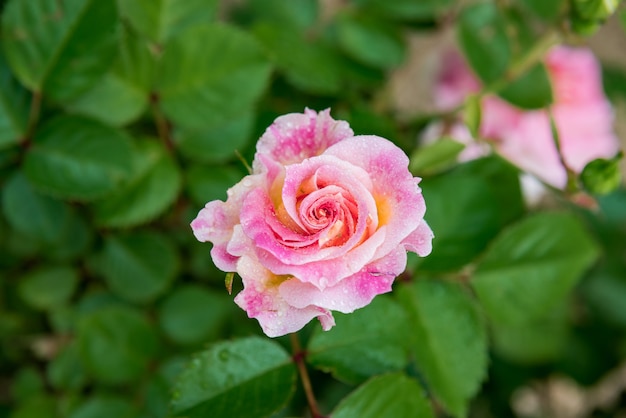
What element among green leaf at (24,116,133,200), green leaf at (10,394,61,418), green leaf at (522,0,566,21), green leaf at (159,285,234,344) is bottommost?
green leaf at (10,394,61,418)

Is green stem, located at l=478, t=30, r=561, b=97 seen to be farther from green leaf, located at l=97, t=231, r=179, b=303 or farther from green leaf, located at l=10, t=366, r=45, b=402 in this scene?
green leaf, located at l=10, t=366, r=45, b=402

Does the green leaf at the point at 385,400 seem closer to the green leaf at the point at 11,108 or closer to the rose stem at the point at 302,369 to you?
the rose stem at the point at 302,369

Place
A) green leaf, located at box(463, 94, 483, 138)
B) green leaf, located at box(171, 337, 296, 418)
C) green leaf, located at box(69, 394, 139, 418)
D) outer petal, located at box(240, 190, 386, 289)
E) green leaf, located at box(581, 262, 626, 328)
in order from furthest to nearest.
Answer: green leaf, located at box(581, 262, 626, 328)
green leaf, located at box(69, 394, 139, 418)
green leaf, located at box(463, 94, 483, 138)
green leaf, located at box(171, 337, 296, 418)
outer petal, located at box(240, 190, 386, 289)

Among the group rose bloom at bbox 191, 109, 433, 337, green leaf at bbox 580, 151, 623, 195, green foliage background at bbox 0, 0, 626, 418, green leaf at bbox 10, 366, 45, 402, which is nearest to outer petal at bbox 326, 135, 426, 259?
rose bloom at bbox 191, 109, 433, 337

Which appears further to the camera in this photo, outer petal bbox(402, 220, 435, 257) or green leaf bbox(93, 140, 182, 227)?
green leaf bbox(93, 140, 182, 227)

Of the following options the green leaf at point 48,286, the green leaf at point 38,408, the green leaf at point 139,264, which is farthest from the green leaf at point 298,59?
the green leaf at point 38,408

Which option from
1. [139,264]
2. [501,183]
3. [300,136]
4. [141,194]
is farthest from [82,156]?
[501,183]

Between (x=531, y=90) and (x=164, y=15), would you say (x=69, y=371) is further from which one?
(x=531, y=90)
